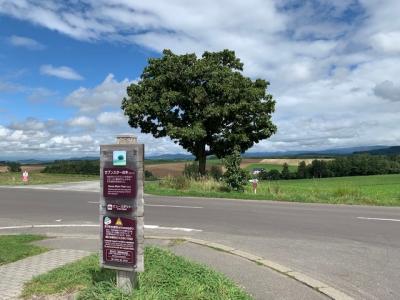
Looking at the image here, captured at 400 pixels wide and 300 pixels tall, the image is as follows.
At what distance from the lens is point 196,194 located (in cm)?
2448

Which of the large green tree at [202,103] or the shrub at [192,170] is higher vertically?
the large green tree at [202,103]

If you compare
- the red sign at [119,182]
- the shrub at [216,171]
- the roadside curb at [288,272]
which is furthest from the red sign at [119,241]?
the shrub at [216,171]

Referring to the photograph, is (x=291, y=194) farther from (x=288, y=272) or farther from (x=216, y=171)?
(x=288, y=272)

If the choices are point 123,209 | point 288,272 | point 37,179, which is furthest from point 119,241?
point 37,179

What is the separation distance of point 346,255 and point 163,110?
21.0 m

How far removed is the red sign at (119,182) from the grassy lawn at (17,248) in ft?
10.7

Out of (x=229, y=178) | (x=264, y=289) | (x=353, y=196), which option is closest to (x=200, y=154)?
(x=229, y=178)

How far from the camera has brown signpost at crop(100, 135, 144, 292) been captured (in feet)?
18.6

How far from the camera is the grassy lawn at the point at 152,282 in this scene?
18.8 ft

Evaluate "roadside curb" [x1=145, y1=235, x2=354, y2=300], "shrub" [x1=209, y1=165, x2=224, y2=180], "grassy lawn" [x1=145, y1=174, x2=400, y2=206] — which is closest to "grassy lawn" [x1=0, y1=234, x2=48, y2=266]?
"roadside curb" [x1=145, y1=235, x2=354, y2=300]

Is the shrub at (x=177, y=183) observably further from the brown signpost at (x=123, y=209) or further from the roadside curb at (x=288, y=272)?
the brown signpost at (x=123, y=209)

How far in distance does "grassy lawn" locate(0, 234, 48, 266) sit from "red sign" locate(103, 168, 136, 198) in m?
3.26

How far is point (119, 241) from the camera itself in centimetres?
576

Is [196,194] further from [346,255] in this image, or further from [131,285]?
[131,285]
